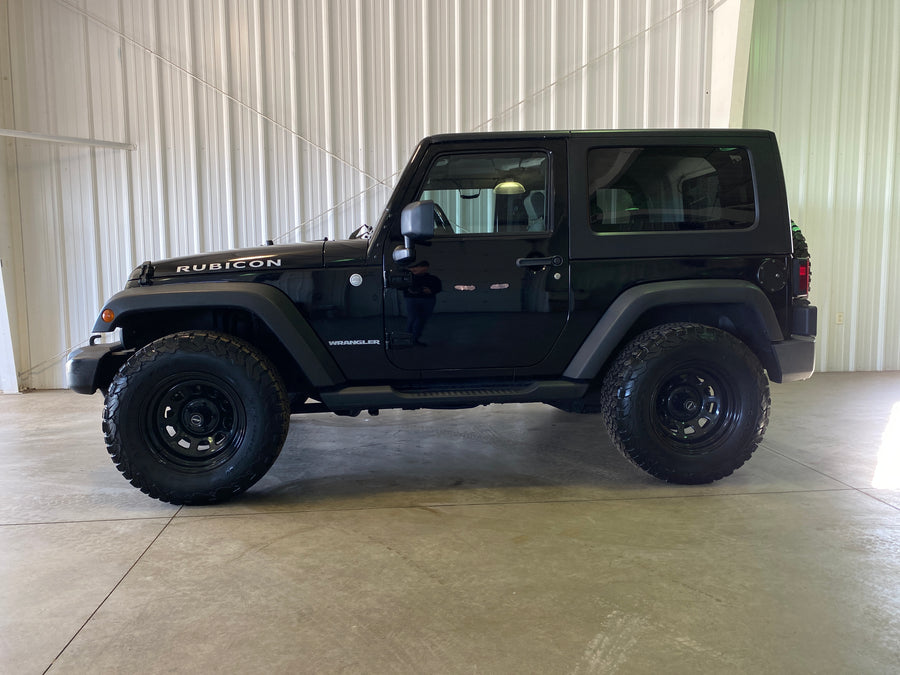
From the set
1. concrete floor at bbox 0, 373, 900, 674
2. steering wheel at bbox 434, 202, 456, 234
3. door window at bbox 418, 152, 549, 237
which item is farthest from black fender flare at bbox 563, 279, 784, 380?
steering wheel at bbox 434, 202, 456, 234

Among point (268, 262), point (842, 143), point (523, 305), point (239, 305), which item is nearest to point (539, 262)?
point (523, 305)

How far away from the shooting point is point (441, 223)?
10.1ft

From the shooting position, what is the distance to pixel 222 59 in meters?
6.08

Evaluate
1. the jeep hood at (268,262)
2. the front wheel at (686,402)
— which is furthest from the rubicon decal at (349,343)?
the front wheel at (686,402)

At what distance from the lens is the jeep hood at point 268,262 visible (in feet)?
10.0

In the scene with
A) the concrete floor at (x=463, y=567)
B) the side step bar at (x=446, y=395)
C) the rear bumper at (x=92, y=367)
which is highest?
the rear bumper at (x=92, y=367)

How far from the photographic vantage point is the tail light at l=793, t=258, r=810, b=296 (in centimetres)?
319

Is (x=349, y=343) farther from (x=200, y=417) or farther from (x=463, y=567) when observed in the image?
(x=463, y=567)

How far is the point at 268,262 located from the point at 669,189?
82.2 inches

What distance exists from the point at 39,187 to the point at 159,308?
447cm

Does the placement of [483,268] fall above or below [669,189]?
below

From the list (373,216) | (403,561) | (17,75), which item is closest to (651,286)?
(403,561)

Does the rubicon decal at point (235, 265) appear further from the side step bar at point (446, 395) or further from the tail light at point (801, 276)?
the tail light at point (801, 276)

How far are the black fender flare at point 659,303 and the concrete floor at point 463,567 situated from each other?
0.71 meters
